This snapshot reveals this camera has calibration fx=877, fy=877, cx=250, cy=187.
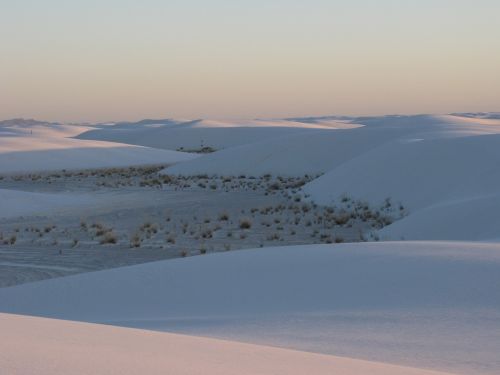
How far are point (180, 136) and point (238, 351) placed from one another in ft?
364

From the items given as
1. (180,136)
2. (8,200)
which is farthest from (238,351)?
(180,136)

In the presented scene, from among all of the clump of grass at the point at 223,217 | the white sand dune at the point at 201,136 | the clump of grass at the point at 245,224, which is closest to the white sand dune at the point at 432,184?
the clump of grass at the point at 245,224

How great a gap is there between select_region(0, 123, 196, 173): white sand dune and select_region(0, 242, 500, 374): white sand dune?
45299mm

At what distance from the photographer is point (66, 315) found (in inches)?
360

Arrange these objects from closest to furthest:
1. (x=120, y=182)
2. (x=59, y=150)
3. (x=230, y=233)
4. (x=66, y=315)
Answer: (x=66, y=315), (x=230, y=233), (x=120, y=182), (x=59, y=150)

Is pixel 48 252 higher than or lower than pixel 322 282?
lower

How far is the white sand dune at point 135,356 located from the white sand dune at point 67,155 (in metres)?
50.0

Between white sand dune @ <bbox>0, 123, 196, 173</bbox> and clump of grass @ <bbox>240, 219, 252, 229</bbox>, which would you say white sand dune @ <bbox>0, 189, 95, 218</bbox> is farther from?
white sand dune @ <bbox>0, 123, 196, 173</bbox>

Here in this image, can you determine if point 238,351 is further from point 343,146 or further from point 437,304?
point 343,146

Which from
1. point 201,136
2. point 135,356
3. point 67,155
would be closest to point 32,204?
point 135,356

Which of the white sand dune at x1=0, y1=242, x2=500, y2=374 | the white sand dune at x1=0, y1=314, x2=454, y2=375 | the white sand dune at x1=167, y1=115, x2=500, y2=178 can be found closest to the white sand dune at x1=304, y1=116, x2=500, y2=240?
the white sand dune at x1=0, y1=242, x2=500, y2=374

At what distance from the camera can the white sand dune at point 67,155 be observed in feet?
187

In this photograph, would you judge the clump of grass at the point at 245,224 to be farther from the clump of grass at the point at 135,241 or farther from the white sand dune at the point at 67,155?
the white sand dune at the point at 67,155

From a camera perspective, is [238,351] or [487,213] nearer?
[238,351]
